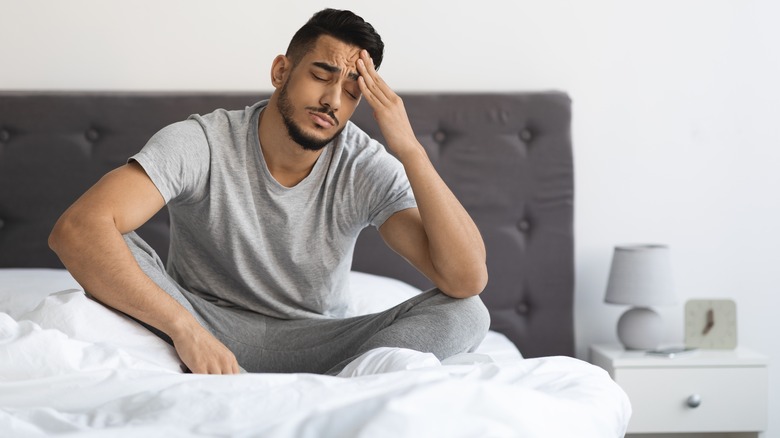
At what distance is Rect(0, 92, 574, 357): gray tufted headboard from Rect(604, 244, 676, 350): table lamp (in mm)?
137

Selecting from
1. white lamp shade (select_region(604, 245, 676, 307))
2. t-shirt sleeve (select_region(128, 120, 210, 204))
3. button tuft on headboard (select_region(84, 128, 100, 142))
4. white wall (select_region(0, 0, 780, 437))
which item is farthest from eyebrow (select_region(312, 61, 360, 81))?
white lamp shade (select_region(604, 245, 676, 307))

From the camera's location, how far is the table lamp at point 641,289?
8.38ft

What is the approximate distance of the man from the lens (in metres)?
1.81

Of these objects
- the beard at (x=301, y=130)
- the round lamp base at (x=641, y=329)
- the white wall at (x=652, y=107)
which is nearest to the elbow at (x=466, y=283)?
the beard at (x=301, y=130)

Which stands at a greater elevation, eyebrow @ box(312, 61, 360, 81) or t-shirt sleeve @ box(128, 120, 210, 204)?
eyebrow @ box(312, 61, 360, 81)

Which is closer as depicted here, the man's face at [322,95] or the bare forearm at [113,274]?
the bare forearm at [113,274]

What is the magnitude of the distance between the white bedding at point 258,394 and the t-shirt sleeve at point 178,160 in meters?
0.29

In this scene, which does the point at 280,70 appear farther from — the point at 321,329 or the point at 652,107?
the point at 652,107

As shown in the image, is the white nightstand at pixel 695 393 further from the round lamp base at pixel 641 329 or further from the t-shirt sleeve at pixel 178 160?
the t-shirt sleeve at pixel 178 160

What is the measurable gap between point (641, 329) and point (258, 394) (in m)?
1.71

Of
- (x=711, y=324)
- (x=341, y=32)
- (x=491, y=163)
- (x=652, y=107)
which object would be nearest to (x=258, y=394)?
(x=341, y=32)

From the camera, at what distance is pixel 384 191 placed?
77.4 inches

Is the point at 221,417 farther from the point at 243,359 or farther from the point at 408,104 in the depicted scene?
the point at 408,104

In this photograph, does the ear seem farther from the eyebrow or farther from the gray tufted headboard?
the gray tufted headboard
